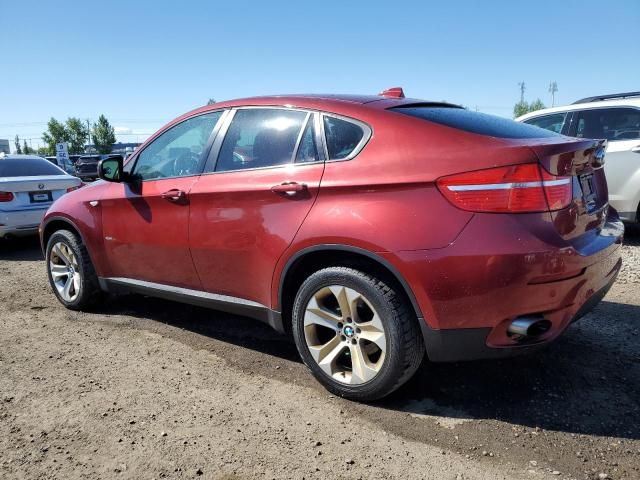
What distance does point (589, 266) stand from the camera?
8.27 ft

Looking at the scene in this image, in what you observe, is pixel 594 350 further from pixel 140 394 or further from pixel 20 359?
pixel 20 359

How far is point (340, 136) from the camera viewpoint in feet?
9.48

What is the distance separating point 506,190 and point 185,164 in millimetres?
2304

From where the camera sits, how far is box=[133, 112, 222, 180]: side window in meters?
3.63

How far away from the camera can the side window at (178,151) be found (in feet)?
11.9

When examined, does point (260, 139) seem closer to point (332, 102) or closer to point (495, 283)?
point (332, 102)

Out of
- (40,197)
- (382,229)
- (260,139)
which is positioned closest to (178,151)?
(260,139)

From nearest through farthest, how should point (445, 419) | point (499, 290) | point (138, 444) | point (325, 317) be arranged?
point (499, 290) → point (138, 444) → point (445, 419) → point (325, 317)

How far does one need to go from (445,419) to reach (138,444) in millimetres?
1555

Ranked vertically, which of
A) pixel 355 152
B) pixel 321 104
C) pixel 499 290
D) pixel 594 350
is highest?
pixel 321 104

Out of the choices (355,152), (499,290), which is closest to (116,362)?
(355,152)

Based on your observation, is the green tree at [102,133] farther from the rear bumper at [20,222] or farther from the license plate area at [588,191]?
the license plate area at [588,191]

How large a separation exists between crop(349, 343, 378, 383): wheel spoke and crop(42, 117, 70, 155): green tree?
3166 inches

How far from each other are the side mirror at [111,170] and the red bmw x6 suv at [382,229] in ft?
1.44
